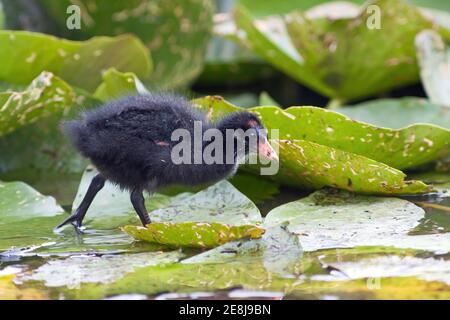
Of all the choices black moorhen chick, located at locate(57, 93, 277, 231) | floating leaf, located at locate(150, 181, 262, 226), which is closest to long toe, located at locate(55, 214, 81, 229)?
black moorhen chick, located at locate(57, 93, 277, 231)

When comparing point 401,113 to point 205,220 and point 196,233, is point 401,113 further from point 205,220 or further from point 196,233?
point 196,233

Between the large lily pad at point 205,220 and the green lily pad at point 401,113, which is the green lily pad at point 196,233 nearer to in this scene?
the large lily pad at point 205,220

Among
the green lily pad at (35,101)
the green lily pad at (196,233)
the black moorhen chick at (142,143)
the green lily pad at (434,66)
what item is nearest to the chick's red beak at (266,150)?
the black moorhen chick at (142,143)

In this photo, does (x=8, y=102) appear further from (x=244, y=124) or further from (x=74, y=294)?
(x=74, y=294)

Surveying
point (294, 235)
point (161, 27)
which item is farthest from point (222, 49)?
point (294, 235)

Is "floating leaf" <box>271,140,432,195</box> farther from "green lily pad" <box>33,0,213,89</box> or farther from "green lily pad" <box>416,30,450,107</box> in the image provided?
"green lily pad" <box>33,0,213,89</box>

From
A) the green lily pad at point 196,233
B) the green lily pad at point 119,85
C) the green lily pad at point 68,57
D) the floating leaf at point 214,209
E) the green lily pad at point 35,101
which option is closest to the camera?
the green lily pad at point 196,233

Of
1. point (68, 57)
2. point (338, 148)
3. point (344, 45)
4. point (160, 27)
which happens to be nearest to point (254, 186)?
point (338, 148)
